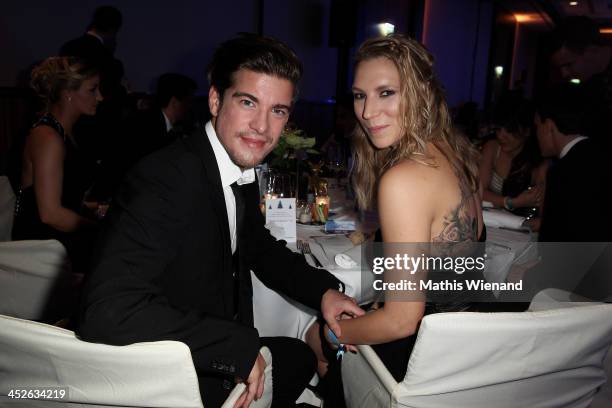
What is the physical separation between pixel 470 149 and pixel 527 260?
835 millimetres

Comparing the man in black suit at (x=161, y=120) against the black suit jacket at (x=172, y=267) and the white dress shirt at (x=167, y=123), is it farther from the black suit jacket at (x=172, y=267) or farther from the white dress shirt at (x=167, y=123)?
the black suit jacket at (x=172, y=267)

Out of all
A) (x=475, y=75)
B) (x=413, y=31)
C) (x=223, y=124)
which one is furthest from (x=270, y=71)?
(x=475, y=75)

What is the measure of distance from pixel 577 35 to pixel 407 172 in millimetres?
2280

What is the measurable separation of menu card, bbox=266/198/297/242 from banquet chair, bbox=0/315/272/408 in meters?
1.22

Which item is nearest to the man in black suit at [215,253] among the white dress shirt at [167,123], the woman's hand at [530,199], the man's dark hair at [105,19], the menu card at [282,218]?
the menu card at [282,218]

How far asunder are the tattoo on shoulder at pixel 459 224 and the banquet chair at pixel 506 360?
1.45 feet

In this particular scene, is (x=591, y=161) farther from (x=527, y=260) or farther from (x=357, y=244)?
(x=357, y=244)

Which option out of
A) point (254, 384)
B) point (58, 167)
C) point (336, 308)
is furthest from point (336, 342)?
point (58, 167)

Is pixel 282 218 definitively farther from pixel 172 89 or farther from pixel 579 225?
pixel 172 89

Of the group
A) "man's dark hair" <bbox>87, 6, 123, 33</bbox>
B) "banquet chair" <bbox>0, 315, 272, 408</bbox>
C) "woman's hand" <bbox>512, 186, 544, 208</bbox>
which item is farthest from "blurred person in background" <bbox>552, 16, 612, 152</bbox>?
"man's dark hair" <bbox>87, 6, 123, 33</bbox>

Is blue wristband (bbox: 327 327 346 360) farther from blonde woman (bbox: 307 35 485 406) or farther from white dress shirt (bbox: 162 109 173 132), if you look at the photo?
white dress shirt (bbox: 162 109 173 132)

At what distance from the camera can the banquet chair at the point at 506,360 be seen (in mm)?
1017

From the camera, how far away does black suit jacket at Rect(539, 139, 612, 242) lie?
6.31 feet

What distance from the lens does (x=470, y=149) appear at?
1774 millimetres
